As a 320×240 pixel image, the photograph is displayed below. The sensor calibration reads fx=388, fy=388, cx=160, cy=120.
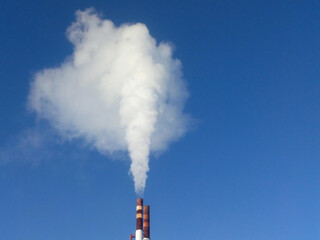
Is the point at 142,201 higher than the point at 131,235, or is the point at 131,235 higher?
the point at 142,201

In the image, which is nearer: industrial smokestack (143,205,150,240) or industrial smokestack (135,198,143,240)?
industrial smokestack (135,198,143,240)

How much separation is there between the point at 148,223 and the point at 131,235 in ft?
11.5

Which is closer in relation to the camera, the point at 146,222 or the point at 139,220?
the point at 139,220

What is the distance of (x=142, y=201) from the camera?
63062 millimetres

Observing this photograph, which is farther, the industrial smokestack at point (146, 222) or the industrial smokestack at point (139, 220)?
the industrial smokestack at point (146, 222)

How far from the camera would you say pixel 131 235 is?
6250 cm

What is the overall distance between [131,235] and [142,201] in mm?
5659

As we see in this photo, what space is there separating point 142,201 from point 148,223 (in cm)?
361

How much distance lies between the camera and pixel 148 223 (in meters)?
61.9
